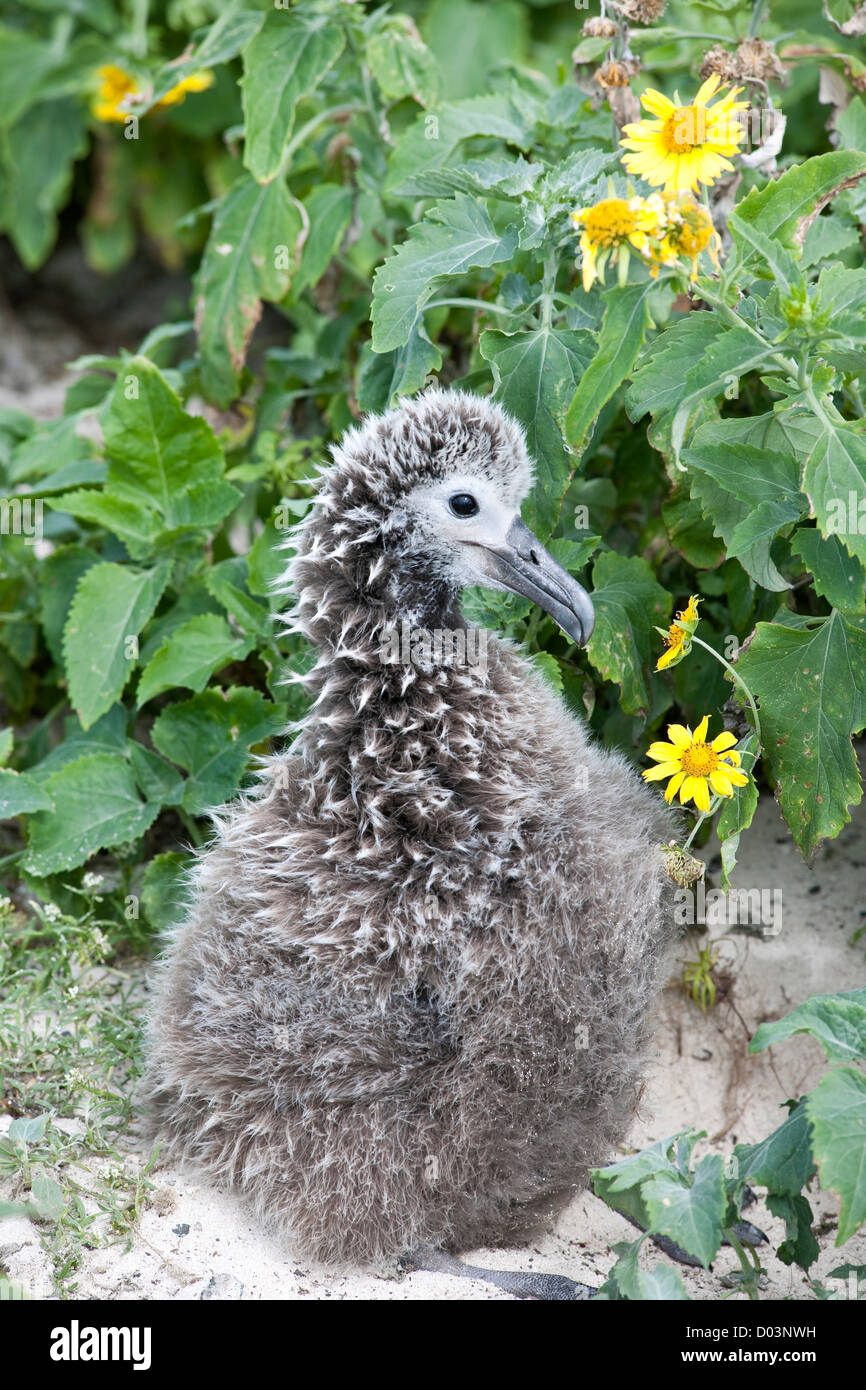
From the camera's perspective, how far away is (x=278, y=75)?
423 cm

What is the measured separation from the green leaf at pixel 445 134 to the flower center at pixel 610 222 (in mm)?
1157

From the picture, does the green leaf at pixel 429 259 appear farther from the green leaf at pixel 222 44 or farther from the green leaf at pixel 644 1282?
the green leaf at pixel 644 1282

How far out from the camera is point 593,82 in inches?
162

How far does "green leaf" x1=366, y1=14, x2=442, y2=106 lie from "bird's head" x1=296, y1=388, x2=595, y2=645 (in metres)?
1.51

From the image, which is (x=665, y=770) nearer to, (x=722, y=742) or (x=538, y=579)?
(x=722, y=742)

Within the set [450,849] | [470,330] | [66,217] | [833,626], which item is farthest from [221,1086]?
[66,217]

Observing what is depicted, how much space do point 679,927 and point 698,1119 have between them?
647 mm

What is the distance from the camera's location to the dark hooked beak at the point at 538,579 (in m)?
3.33

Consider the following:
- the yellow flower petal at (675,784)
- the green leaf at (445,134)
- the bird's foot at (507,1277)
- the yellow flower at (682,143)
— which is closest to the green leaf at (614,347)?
the yellow flower at (682,143)

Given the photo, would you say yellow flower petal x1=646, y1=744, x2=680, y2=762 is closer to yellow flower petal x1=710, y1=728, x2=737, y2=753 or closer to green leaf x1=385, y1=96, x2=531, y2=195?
yellow flower petal x1=710, y1=728, x2=737, y2=753

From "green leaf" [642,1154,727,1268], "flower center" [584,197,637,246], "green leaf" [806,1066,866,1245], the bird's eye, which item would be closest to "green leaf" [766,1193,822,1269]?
"green leaf" [642,1154,727,1268]

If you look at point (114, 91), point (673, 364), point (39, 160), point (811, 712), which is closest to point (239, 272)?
point (673, 364)
